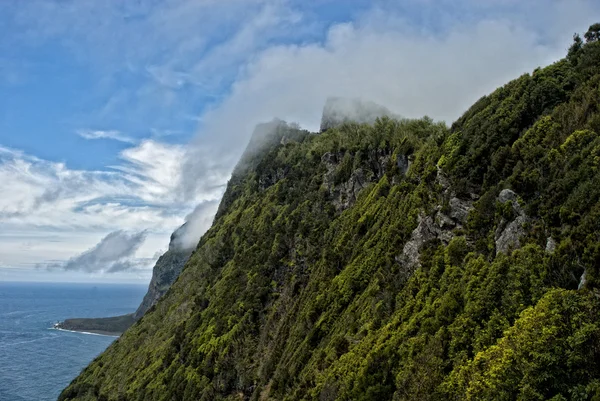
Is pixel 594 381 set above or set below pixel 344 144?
below

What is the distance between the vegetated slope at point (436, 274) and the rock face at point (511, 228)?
0.27ft

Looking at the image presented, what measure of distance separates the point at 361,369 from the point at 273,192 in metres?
57.7

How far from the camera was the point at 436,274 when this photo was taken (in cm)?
2997

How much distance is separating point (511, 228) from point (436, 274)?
6.28 meters

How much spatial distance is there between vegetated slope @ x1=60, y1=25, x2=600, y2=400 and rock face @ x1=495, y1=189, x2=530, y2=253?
82 mm

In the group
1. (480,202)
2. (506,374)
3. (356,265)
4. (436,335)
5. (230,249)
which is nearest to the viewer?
(506,374)

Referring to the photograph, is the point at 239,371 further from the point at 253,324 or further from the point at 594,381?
the point at 594,381

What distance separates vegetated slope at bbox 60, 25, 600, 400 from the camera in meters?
Answer: 20.3

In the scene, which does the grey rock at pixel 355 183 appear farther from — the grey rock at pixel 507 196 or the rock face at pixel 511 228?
the rock face at pixel 511 228

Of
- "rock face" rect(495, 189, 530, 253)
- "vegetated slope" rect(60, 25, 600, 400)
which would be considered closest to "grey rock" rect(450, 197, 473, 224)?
"vegetated slope" rect(60, 25, 600, 400)

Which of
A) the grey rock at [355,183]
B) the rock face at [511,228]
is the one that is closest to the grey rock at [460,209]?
the rock face at [511,228]

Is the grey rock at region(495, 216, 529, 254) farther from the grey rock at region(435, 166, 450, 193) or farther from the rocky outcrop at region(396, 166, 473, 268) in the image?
the grey rock at region(435, 166, 450, 193)

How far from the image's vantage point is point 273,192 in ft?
280

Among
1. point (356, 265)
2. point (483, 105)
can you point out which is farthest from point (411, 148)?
point (356, 265)
